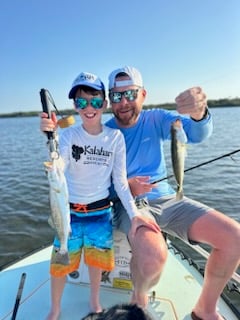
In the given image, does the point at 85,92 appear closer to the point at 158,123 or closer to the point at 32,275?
the point at 158,123

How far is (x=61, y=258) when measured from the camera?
2775mm

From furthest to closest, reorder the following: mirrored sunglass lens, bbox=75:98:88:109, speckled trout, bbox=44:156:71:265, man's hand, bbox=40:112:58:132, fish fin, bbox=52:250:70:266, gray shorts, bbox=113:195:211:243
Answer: gray shorts, bbox=113:195:211:243
mirrored sunglass lens, bbox=75:98:88:109
fish fin, bbox=52:250:70:266
man's hand, bbox=40:112:58:132
speckled trout, bbox=44:156:71:265

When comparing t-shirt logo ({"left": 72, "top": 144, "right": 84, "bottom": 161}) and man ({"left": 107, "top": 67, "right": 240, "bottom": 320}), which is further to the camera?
t-shirt logo ({"left": 72, "top": 144, "right": 84, "bottom": 161})

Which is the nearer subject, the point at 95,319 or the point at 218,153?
the point at 95,319

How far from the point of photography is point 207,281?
2.87 metres

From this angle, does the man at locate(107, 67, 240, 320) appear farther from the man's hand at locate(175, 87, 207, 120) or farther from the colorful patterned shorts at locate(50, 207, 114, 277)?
the colorful patterned shorts at locate(50, 207, 114, 277)

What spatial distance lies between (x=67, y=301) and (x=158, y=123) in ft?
6.58

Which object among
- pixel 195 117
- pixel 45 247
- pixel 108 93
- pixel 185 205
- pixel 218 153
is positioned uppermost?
pixel 108 93

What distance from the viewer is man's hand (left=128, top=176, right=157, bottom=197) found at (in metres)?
3.14

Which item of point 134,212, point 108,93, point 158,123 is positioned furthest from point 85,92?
point 134,212

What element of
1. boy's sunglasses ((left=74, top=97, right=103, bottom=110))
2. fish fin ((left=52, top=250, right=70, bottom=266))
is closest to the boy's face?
boy's sunglasses ((left=74, top=97, right=103, bottom=110))

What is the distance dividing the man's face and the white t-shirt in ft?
1.29

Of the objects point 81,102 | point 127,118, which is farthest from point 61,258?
point 127,118

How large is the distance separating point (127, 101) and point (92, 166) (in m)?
0.76
